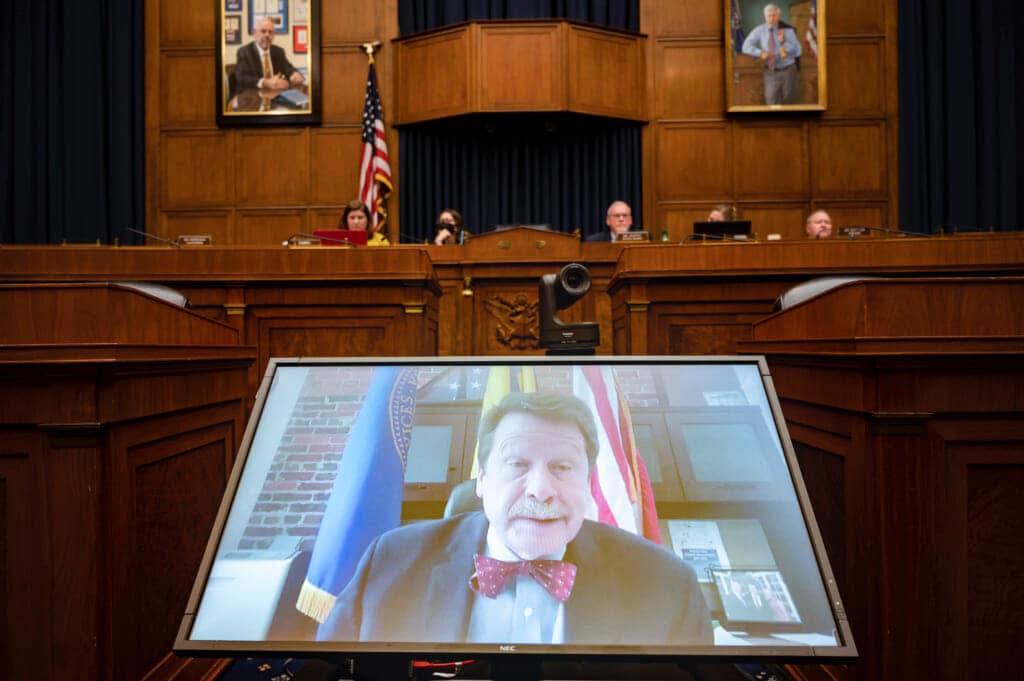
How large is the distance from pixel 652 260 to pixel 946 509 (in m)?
2.37

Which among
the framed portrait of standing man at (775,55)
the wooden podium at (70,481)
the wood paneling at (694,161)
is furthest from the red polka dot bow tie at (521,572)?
the framed portrait of standing man at (775,55)

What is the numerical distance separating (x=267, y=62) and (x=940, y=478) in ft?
22.9

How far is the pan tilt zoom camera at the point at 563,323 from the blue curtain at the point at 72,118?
6.49 m

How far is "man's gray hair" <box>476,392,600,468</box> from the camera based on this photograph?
4.03 ft

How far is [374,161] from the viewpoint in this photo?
6.76m

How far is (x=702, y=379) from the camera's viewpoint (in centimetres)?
128

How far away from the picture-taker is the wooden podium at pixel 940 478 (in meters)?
1.44

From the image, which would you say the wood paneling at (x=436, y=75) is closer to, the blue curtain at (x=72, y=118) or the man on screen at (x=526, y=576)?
the blue curtain at (x=72, y=118)

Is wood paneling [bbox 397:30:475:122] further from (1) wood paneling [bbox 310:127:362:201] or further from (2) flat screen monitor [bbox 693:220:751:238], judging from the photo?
(2) flat screen monitor [bbox 693:220:751:238]

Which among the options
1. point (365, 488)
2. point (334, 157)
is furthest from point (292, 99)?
point (365, 488)

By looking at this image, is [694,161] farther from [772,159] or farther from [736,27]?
[736,27]

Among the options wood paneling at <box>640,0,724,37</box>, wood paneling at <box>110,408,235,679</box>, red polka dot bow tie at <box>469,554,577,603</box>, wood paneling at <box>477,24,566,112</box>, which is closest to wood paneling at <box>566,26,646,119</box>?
wood paneling at <box>477,24,566,112</box>

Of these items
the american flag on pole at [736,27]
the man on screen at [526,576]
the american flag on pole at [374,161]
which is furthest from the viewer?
the american flag on pole at [736,27]

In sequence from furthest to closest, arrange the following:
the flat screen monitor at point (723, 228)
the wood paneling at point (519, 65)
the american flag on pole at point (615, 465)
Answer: the wood paneling at point (519, 65)
the flat screen monitor at point (723, 228)
the american flag on pole at point (615, 465)
